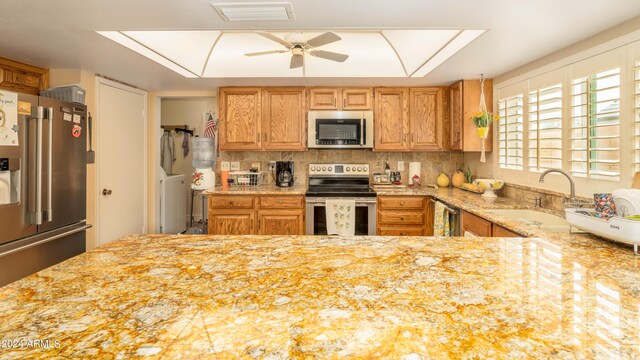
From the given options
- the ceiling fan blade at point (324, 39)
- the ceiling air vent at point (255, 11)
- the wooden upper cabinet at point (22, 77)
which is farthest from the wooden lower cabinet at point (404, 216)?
the wooden upper cabinet at point (22, 77)

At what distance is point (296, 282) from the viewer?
0.96m

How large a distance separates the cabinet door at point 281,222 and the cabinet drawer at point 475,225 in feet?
5.53

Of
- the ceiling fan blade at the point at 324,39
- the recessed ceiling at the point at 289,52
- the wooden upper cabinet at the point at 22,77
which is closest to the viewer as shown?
the ceiling fan blade at the point at 324,39

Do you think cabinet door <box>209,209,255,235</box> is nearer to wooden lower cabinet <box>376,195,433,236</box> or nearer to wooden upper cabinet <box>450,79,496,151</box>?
wooden lower cabinet <box>376,195,433,236</box>

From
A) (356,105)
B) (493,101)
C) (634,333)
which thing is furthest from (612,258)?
(356,105)

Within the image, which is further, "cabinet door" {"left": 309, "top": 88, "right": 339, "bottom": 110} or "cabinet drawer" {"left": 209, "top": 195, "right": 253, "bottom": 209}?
"cabinet door" {"left": 309, "top": 88, "right": 339, "bottom": 110}

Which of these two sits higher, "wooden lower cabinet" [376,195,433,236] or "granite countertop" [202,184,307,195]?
"granite countertop" [202,184,307,195]

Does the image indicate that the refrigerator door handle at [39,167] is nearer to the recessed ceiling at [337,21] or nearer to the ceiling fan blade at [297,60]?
the recessed ceiling at [337,21]

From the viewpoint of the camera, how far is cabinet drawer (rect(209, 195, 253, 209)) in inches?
144

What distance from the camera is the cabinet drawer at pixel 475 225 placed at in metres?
2.42

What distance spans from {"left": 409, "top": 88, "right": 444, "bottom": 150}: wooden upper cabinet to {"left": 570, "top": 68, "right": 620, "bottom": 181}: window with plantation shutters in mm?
1597

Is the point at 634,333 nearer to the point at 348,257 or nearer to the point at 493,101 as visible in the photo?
the point at 348,257

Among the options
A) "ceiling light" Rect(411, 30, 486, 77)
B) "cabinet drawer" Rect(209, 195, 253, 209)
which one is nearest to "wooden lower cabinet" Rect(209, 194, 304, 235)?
"cabinet drawer" Rect(209, 195, 253, 209)

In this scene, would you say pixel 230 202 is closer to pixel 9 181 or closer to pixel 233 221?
pixel 233 221
